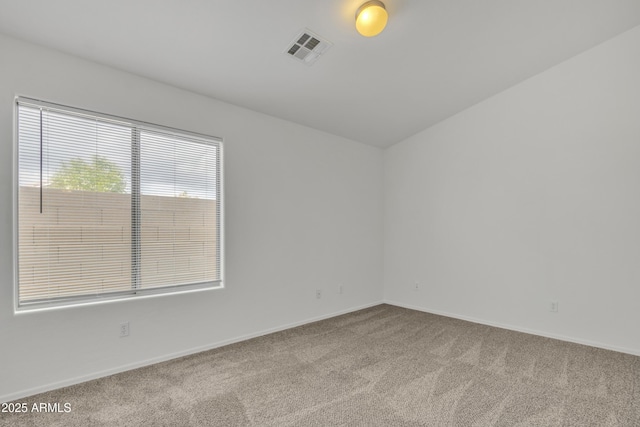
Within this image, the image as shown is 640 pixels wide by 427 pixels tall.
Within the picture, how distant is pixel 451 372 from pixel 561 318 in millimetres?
1729

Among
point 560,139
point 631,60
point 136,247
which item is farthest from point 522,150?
point 136,247

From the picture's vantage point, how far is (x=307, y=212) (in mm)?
3975

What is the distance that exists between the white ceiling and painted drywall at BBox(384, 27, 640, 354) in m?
0.41

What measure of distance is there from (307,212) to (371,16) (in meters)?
2.30

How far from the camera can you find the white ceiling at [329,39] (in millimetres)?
2141

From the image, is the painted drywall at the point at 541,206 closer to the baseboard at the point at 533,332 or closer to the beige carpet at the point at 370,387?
the baseboard at the point at 533,332

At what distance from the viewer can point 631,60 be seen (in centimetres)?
305

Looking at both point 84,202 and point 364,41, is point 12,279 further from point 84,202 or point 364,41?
point 364,41

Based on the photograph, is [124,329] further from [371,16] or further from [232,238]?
[371,16]

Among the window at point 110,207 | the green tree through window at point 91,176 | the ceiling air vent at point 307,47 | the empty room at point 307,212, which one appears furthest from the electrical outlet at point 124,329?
the ceiling air vent at point 307,47

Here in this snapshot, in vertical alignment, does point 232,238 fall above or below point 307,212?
below

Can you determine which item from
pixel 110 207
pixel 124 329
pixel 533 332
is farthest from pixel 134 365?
pixel 533 332

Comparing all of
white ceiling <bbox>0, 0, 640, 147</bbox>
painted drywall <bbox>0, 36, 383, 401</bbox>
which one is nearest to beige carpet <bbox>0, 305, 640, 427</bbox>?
painted drywall <bbox>0, 36, 383, 401</bbox>

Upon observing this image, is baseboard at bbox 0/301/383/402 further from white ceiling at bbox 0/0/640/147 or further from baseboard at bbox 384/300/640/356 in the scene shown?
white ceiling at bbox 0/0/640/147
